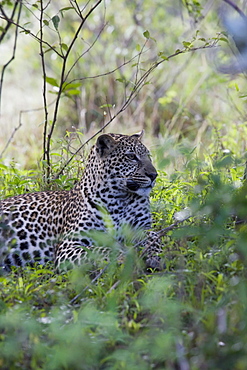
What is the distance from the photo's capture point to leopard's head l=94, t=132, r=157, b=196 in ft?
22.0

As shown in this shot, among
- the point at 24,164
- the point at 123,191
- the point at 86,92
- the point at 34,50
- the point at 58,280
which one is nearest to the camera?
the point at 58,280

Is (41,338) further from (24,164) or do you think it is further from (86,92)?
(86,92)

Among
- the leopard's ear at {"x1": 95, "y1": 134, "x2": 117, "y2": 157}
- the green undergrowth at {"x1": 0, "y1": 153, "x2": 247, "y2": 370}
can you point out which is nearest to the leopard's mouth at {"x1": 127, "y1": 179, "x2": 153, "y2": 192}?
the leopard's ear at {"x1": 95, "y1": 134, "x2": 117, "y2": 157}

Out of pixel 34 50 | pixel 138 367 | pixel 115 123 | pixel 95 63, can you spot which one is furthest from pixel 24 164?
pixel 138 367

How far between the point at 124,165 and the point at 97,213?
63 centimetres

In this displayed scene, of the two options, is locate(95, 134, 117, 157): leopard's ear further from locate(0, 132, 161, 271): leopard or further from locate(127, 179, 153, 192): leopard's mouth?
locate(127, 179, 153, 192): leopard's mouth

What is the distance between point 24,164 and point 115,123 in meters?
2.48

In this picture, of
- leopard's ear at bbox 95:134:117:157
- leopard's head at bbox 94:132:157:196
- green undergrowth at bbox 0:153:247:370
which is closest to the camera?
green undergrowth at bbox 0:153:247:370

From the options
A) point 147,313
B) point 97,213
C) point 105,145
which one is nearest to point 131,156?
point 105,145

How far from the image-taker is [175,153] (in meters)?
3.93

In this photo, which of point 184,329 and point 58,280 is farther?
point 58,280

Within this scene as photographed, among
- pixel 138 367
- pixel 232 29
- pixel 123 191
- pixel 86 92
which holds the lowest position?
pixel 138 367

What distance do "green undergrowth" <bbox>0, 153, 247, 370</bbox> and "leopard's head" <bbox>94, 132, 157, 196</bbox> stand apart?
4.47 feet

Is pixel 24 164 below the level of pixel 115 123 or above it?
below
